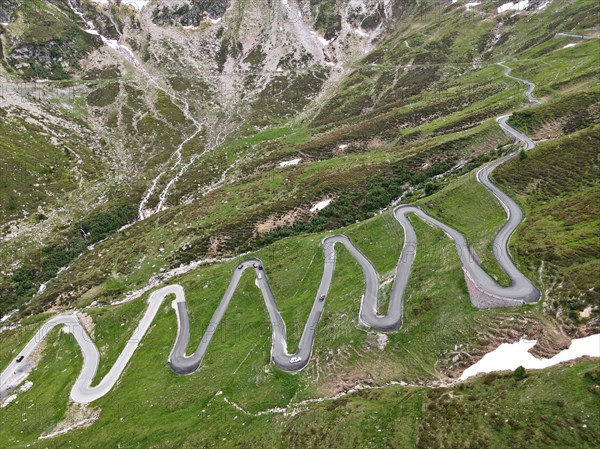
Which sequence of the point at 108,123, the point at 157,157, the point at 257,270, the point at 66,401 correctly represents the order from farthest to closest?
the point at 108,123 < the point at 157,157 < the point at 257,270 < the point at 66,401

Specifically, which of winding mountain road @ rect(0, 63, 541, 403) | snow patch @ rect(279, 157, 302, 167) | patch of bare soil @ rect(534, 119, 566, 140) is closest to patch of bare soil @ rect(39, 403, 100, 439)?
winding mountain road @ rect(0, 63, 541, 403)

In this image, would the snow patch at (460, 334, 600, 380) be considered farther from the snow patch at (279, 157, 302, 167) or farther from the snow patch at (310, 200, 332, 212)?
the snow patch at (279, 157, 302, 167)

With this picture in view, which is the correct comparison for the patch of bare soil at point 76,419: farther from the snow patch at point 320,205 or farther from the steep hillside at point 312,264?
the snow patch at point 320,205

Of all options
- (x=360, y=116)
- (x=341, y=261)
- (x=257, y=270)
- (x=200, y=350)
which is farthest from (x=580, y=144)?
(x=360, y=116)

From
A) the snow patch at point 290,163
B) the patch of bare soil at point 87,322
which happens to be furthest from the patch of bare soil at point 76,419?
the snow patch at point 290,163

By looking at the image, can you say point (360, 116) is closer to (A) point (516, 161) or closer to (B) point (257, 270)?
(A) point (516, 161)

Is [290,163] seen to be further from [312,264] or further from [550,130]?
[550,130]
